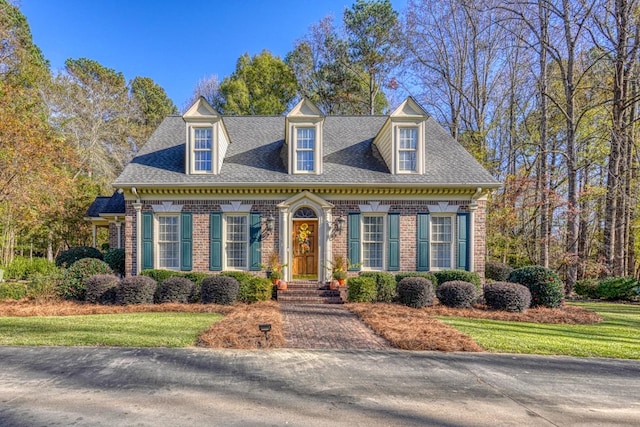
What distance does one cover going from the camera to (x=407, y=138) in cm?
1266

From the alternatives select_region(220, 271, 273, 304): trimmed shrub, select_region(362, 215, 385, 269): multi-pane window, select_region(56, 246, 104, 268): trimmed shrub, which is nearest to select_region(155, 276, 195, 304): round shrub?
select_region(220, 271, 273, 304): trimmed shrub

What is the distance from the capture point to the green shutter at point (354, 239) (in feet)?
41.0

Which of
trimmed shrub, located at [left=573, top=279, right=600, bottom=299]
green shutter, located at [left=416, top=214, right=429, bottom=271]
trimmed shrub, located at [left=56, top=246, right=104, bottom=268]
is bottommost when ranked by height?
trimmed shrub, located at [left=573, top=279, right=600, bottom=299]

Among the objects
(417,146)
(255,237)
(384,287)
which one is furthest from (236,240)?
(417,146)

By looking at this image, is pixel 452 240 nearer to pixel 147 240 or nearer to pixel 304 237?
pixel 304 237

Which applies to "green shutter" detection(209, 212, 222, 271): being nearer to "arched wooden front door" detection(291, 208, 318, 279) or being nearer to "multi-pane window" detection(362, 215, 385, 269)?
"arched wooden front door" detection(291, 208, 318, 279)

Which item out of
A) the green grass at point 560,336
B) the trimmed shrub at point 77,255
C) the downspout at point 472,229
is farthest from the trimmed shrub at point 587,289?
the trimmed shrub at point 77,255

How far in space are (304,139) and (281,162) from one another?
50.9 inches

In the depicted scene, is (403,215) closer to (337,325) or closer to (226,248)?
(337,325)

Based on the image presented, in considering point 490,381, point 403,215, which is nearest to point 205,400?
point 490,381

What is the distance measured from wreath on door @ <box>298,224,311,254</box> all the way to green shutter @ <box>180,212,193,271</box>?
3854mm

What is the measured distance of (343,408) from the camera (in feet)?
13.7

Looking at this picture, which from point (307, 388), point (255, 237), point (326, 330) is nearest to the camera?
point (307, 388)

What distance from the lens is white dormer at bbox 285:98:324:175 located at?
498 inches
